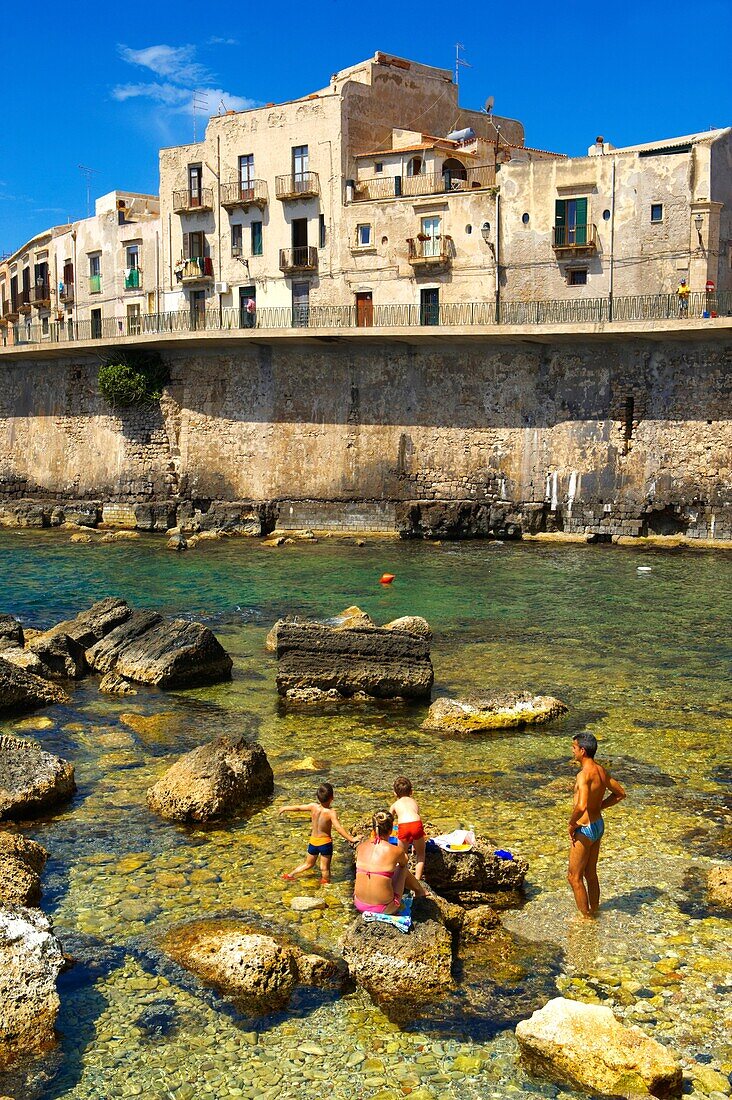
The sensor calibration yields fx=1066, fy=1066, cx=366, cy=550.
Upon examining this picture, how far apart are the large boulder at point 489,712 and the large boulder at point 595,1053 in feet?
21.6

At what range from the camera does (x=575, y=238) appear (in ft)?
105

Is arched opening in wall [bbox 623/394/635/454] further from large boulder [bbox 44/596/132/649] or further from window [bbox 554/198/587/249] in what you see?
large boulder [bbox 44/596/132/649]

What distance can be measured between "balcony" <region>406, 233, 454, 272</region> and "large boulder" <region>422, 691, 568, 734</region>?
23752 mm

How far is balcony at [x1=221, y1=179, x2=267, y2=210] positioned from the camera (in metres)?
38.2

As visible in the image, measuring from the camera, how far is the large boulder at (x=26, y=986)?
6312mm

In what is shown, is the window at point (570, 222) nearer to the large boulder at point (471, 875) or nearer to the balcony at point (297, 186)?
the balcony at point (297, 186)

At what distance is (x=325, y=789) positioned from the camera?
8.83 metres

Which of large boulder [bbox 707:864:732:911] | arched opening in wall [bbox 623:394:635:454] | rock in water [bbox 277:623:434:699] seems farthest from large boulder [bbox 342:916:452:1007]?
arched opening in wall [bbox 623:394:635:454]

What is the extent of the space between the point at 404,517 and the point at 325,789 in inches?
930

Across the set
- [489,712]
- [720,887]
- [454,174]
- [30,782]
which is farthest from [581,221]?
[720,887]

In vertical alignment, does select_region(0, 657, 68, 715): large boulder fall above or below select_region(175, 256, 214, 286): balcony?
below

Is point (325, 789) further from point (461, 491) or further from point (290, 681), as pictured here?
point (461, 491)

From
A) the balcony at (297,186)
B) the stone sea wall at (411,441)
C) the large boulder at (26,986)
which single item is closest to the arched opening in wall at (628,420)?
the stone sea wall at (411,441)

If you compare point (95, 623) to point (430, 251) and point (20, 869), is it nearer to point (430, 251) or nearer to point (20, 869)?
point (20, 869)
